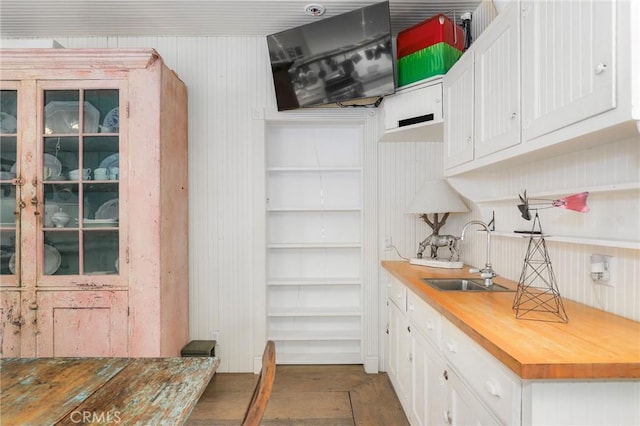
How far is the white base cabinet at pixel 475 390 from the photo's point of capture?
0.98 metres

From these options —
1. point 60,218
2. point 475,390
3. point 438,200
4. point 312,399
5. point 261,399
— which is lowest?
point 312,399

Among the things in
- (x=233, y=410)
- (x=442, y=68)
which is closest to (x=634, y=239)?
(x=442, y=68)

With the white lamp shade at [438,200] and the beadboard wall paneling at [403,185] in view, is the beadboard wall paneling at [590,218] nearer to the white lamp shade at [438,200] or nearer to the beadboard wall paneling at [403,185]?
the white lamp shade at [438,200]

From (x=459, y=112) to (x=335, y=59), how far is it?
3.28 feet

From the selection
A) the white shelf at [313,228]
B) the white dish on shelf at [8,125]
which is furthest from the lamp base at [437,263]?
the white dish on shelf at [8,125]

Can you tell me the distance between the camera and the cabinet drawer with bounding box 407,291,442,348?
1.68 m

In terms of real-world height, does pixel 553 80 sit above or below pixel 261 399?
above

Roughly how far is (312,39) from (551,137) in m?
1.86

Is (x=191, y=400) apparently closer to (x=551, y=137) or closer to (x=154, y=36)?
(x=551, y=137)

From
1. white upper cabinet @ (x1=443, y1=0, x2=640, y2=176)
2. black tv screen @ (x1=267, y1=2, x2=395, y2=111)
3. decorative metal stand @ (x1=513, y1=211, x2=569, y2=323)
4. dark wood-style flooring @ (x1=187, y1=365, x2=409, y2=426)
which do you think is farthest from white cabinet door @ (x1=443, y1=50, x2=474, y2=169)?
dark wood-style flooring @ (x1=187, y1=365, x2=409, y2=426)

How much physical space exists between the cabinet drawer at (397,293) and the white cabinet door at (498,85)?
3.21 feet

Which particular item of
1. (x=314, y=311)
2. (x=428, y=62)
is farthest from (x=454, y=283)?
(x=428, y=62)

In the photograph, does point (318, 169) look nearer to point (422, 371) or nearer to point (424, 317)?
Result: point (424, 317)

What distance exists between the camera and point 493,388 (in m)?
1.11
